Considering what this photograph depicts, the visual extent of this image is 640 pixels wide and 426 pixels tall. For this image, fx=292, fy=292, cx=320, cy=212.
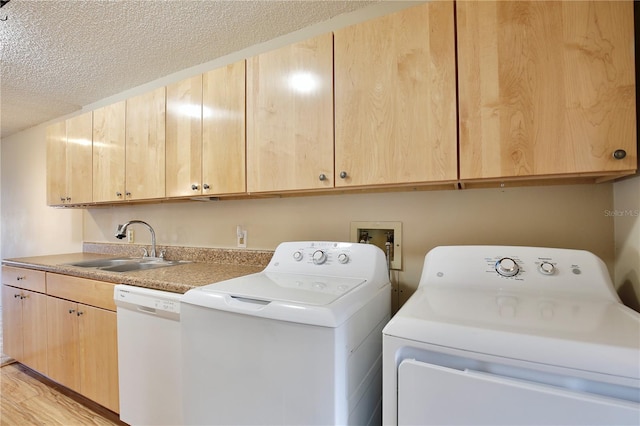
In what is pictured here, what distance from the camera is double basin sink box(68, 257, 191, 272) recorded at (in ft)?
7.13

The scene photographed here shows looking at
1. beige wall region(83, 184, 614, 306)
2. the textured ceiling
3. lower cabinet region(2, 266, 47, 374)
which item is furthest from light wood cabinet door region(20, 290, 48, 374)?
the textured ceiling

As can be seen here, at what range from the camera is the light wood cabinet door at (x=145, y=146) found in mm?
1865

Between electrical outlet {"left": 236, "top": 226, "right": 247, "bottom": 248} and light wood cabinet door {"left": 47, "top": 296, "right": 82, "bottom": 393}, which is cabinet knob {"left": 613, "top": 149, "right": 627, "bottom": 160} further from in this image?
light wood cabinet door {"left": 47, "top": 296, "right": 82, "bottom": 393}

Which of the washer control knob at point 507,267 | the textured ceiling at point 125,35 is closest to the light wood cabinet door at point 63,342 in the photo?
the textured ceiling at point 125,35

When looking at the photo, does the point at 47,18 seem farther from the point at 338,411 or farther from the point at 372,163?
the point at 338,411

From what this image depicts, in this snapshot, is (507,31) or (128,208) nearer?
(507,31)

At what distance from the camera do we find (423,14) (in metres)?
1.12

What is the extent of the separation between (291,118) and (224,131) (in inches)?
17.3

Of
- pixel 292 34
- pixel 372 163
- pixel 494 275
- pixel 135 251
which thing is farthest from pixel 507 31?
pixel 135 251

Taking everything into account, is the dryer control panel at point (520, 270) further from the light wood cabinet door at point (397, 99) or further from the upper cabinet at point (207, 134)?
the upper cabinet at point (207, 134)

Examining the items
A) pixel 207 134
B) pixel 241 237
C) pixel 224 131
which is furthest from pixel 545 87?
pixel 241 237

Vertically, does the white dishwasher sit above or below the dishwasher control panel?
below

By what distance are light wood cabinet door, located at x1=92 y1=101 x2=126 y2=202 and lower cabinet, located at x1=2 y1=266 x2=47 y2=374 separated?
69 cm

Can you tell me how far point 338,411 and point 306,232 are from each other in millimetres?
1024
